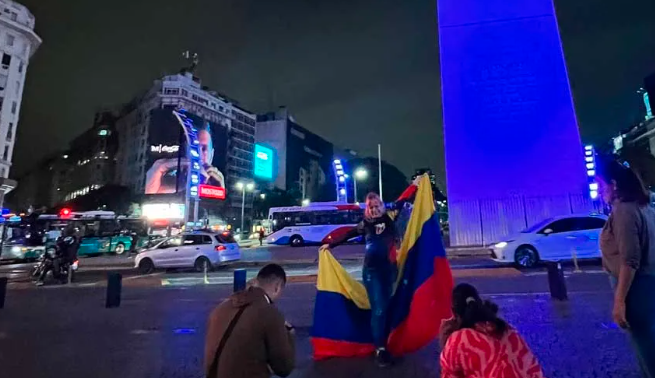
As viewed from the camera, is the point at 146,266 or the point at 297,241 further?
the point at 297,241

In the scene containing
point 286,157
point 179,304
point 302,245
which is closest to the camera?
point 179,304

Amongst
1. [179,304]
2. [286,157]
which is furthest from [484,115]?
[286,157]

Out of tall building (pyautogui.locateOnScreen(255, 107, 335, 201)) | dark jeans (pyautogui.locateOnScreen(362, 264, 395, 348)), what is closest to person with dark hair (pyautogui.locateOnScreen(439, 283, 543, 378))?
dark jeans (pyautogui.locateOnScreen(362, 264, 395, 348))

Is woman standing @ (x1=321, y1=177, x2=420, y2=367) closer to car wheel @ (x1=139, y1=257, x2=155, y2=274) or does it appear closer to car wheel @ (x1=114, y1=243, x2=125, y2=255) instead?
car wheel @ (x1=139, y1=257, x2=155, y2=274)

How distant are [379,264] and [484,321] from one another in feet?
6.91

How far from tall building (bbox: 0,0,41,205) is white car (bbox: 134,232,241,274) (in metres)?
54.4

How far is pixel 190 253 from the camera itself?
16188mm

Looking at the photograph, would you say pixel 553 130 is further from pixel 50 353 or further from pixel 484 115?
pixel 50 353

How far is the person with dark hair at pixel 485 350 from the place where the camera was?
6.45 feet

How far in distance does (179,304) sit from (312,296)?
293cm

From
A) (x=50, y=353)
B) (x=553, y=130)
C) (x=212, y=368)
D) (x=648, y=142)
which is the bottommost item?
(x=50, y=353)

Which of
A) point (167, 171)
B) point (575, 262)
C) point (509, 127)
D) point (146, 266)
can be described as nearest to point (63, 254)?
point (146, 266)

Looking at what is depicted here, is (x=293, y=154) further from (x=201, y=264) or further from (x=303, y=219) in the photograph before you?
(x=201, y=264)

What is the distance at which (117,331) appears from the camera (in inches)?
242
